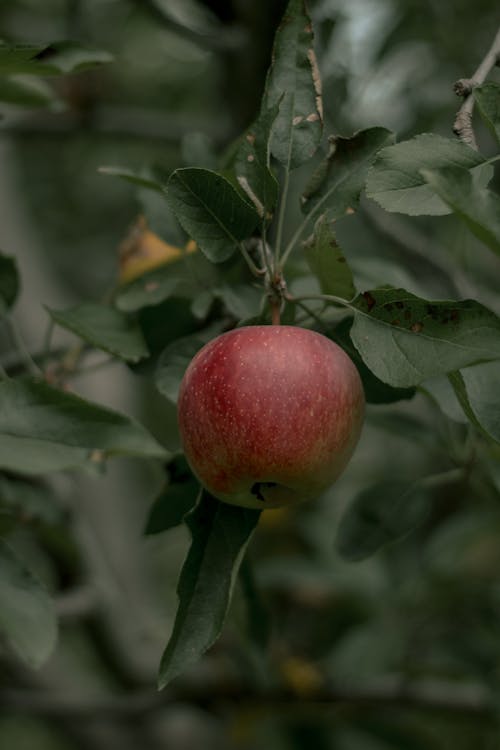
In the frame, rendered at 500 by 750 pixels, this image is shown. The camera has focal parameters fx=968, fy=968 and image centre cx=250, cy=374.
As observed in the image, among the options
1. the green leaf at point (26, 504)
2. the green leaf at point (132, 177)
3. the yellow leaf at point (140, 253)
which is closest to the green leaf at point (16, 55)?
the green leaf at point (132, 177)

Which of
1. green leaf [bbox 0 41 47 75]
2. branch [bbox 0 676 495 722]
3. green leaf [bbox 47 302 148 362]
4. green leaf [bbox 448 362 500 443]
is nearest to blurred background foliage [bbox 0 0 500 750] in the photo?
branch [bbox 0 676 495 722]

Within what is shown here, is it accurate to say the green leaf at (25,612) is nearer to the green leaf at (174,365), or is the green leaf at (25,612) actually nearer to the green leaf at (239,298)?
the green leaf at (174,365)

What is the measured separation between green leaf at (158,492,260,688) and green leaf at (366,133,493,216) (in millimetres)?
295

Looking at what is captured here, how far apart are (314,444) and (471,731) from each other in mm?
2214

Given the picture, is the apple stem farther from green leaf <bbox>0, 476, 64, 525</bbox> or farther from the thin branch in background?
green leaf <bbox>0, 476, 64, 525</bbox>

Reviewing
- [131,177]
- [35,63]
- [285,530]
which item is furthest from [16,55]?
[285,530]

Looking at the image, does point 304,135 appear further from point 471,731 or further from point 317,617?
point 471,731

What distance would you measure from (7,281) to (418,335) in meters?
0.55

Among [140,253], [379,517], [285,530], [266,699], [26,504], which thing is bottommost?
[285,530]

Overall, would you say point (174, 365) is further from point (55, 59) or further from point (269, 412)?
point (55, 59)

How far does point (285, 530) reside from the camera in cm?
263

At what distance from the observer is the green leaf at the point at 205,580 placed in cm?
77

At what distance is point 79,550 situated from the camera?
75.3 inches

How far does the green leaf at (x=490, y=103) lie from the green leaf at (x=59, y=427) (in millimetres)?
406
